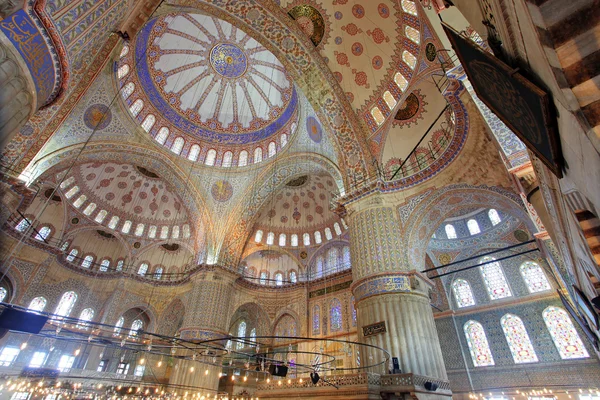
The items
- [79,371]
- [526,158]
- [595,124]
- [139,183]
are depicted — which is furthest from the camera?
[139,183]

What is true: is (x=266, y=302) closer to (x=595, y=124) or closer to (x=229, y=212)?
(x=229, y=212)

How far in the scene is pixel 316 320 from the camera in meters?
15.5

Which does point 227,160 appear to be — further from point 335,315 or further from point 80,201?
point 335,315

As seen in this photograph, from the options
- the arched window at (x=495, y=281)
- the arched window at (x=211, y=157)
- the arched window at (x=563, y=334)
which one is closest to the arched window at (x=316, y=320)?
the arched window at (x=495, y=281)

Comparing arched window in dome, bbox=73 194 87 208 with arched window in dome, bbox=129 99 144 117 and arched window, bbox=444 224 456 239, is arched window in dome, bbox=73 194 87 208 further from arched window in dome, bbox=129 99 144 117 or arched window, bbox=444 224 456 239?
arched window, bbox=444 224 456 239

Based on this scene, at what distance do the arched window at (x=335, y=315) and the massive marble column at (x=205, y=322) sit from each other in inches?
200

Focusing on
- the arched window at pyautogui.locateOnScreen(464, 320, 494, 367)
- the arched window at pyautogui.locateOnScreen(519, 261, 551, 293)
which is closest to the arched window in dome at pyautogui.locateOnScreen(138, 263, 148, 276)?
the arched window at pyautogui.locateOnScreen(464, 320, 494, 367)

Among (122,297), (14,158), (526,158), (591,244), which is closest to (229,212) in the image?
(122,297)

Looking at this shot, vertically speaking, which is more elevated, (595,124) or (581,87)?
(581,87)

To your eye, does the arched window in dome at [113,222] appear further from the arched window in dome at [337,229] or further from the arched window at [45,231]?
the arched window in dome at [337,229]

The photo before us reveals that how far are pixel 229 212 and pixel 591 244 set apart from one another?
1477 cm

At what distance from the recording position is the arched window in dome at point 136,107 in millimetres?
14331

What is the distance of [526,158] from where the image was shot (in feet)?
18.2

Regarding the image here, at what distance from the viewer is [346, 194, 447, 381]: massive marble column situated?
7.87 metres
